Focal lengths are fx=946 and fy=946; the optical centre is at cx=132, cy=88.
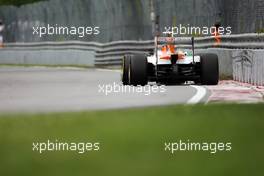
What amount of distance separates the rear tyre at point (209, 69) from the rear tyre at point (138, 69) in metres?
0.93

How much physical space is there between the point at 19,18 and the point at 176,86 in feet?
90.2

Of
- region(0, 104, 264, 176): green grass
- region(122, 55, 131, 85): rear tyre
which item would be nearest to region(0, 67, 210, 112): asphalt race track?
region(122, 55, 131, 85): rear tyre

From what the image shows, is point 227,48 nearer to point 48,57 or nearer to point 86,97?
point 86,97

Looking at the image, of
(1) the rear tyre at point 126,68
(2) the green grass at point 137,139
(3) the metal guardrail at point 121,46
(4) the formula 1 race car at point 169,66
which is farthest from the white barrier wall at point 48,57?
(2) the green grass at point 137,139

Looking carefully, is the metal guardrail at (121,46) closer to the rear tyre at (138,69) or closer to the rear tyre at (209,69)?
the rear tyre at (209,69)

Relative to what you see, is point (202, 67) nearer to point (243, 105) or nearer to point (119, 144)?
point (243, 105)

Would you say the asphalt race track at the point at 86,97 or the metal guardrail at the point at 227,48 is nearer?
the asphalt race track at the point at 86,97

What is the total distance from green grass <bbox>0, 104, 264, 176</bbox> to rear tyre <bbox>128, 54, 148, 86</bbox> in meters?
4.81

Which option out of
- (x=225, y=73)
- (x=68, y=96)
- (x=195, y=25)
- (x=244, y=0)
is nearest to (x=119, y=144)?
(x=68, y=96)

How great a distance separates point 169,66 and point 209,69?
0.74 m

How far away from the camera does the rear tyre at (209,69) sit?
15117mm

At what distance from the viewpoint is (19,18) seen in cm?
4222

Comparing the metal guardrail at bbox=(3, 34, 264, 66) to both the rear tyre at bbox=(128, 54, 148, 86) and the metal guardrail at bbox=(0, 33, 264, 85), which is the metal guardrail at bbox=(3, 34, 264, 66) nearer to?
the metal guardrail at bbox=(0, 33, 264, 85)

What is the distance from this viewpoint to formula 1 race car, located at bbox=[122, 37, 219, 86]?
14.9m
